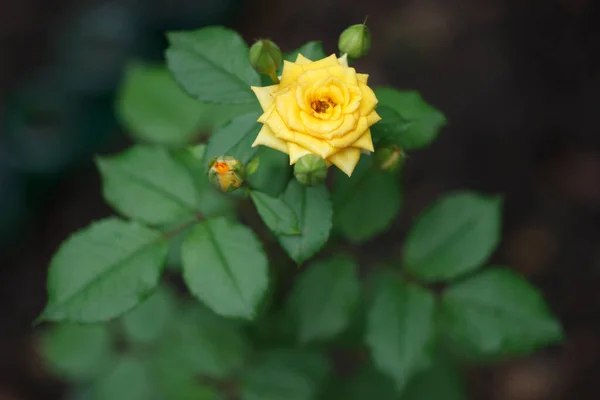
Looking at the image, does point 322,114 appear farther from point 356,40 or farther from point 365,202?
point 365,202

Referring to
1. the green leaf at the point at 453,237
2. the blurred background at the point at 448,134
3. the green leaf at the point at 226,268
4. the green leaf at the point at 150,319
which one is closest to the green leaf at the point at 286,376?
the green leaf at the point at 150,319

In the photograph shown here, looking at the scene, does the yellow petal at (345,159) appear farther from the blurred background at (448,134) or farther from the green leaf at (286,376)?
the blurred background at (448,134)

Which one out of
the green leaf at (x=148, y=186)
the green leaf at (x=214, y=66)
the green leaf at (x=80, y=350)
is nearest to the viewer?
the green leaf at (x=214, y=66)

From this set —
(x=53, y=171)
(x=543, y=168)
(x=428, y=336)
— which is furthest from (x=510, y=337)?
(x=53, y=171)

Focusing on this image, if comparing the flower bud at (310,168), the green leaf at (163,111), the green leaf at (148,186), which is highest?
the flower bud at (310,168)

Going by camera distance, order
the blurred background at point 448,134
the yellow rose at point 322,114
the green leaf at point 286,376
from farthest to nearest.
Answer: the blurred background at point 448,134 < the green leaf at point 286,376 < the yellow rose at point 322,114

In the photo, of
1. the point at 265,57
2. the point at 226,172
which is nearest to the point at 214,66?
the point at 265,57
